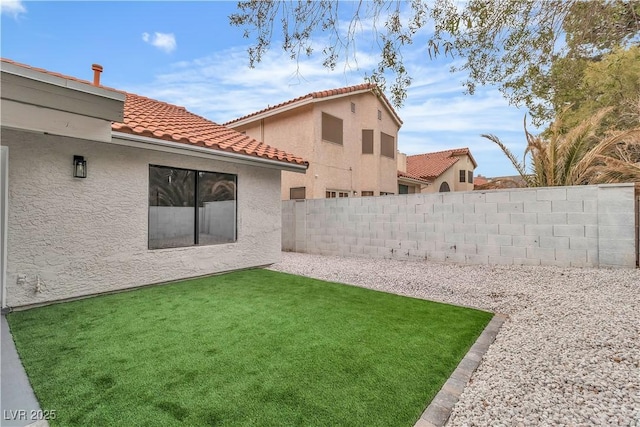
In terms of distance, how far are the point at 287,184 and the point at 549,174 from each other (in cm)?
1340

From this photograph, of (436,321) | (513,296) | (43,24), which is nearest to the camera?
(436,321)

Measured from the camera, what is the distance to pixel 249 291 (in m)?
8.26

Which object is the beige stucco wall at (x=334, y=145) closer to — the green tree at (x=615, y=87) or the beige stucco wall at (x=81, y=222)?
the beige stucco wall at (x=81, y=222)

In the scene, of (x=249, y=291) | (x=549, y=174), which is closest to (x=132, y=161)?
(x=249, y=291)

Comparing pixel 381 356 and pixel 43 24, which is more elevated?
pixel 43 24

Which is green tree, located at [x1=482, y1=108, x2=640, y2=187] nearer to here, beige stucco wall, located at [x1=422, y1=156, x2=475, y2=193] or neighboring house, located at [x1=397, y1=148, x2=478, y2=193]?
neighboring house, located at [x1=397, y1=148, x2=478, y2=193]

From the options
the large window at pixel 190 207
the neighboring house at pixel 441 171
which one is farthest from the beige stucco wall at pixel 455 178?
the large window at pixel 190 207

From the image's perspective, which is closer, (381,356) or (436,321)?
(381,356)

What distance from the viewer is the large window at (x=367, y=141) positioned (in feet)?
72.1

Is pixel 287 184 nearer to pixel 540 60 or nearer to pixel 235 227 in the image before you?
pixel 235 227

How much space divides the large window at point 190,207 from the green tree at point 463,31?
4604mm

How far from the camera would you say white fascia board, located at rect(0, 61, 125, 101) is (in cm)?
396

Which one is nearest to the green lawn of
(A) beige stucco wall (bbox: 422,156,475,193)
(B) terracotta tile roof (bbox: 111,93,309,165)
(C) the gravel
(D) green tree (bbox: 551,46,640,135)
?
(C) the gravel

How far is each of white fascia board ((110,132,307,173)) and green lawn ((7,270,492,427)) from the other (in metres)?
3.96
